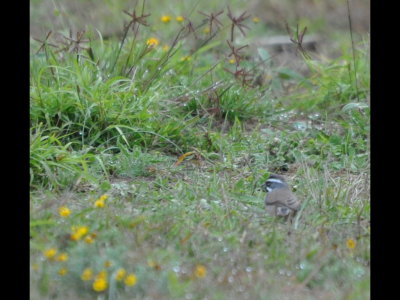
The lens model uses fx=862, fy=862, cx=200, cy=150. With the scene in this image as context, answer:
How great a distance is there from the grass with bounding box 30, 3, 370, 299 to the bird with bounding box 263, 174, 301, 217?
0.23 feet

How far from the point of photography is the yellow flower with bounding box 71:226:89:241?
160 inches

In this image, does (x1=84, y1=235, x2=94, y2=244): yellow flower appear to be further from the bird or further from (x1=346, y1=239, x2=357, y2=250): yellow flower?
(x1=346, y1=239, x2=357, y2=250): yellow flower

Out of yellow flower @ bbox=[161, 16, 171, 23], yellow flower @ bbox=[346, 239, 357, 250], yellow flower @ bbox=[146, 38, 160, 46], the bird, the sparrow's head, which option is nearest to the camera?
yellow flower @ bbox=[346, 239, 357, 250]

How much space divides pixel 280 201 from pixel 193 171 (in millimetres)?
1086

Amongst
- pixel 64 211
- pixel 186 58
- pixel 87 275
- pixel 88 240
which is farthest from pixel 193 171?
pixel 87 275

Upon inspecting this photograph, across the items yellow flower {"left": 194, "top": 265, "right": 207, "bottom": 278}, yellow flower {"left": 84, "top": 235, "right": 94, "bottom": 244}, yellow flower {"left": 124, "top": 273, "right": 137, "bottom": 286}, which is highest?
yellow flower {"left": 84, "top": 235, "right": 94, "bottom": 244}

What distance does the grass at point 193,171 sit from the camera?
3.94m

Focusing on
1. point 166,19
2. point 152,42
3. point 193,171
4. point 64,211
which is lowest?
point 193,171

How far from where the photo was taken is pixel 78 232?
4.11m

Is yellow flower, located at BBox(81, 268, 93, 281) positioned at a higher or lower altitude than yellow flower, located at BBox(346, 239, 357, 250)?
higher

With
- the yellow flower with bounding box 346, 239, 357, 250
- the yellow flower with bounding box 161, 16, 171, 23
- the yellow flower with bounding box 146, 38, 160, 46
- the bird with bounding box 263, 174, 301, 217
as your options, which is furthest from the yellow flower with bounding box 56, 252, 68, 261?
the yellow flower with bounding box 161, 16, 171, 23

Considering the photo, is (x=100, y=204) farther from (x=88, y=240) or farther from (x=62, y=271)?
(x=62, y=271)

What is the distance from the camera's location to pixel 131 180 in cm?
551

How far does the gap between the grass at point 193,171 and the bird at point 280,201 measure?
71 mm
